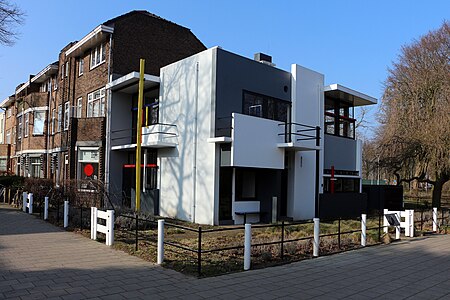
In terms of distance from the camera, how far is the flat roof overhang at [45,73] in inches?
1102

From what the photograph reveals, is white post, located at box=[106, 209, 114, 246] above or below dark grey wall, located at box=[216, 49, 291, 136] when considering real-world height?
below

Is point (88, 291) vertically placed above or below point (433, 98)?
below

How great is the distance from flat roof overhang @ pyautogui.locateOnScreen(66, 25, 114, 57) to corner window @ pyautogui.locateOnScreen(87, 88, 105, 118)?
2710 millimetres

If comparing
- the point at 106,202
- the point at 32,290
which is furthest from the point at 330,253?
the point at 106,202

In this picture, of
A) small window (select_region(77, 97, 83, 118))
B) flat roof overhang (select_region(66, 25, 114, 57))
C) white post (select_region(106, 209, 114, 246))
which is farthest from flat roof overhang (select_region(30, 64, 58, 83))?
white post (select_region(106, 209, 114, 246))

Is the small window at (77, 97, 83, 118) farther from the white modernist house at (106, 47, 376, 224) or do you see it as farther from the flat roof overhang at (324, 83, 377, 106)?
the flat roof overhang at (324, 83, 377, 106)

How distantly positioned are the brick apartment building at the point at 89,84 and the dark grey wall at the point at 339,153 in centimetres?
1005

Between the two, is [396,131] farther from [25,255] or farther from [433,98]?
[25,255]

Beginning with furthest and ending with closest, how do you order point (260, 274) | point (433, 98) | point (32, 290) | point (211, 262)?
point (433, 98) < point (211, 262) < point (260, 274) < point (32, 290)

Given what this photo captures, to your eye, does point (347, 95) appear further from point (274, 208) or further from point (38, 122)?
point (38, 122)

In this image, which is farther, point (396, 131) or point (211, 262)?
point (396, 131)

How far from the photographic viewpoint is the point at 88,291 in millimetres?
6367

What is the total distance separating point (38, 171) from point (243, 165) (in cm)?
1982

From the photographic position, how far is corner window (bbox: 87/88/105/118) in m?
21.3
